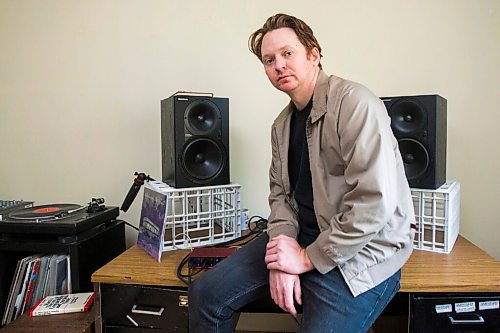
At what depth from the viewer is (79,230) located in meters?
1.29

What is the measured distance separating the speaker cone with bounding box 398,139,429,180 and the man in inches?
13.3

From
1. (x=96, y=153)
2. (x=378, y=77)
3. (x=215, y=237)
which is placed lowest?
(x=215, y=237)

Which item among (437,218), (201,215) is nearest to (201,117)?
(201,215)

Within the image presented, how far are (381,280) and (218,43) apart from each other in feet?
3.92

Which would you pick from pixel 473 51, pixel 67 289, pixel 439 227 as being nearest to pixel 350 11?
pixel 473 51

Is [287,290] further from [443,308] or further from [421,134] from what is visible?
[421,134]

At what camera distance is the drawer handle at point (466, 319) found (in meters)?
1.00

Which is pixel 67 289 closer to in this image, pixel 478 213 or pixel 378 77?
pixel 378 77

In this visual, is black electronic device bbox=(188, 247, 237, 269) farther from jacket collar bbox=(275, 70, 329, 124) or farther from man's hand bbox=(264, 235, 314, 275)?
jacket collar bbox=(275, 70, 329, 124)

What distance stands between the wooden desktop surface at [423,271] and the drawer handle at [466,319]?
0.25 ft

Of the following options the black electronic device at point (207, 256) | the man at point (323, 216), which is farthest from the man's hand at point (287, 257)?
the black electronic device at point (207, 256)

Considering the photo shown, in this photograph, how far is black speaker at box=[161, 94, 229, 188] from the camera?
50.9 inches

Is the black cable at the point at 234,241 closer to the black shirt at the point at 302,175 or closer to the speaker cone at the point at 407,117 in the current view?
the black shirt at the point at 302,175

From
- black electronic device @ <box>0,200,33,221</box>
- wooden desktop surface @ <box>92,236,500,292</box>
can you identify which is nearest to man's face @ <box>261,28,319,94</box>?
wooden desktop surface @ <box>92,236,500,292</box>
